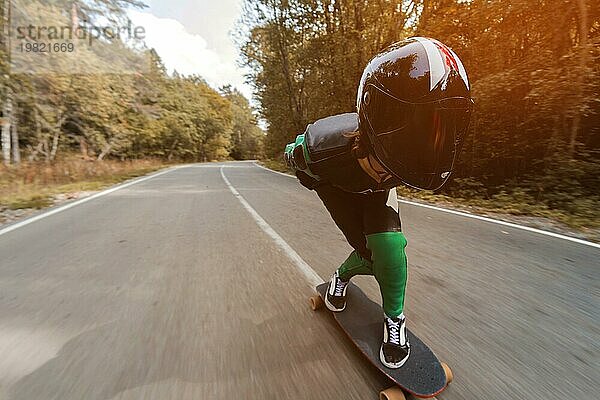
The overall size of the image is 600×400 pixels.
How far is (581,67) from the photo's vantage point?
22.6 feet

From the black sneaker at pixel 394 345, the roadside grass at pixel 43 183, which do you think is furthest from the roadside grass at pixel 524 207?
the roadside grass at pixel 43 183

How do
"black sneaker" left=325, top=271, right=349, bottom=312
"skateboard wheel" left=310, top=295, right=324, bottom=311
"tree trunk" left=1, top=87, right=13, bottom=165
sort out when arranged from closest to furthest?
1. "black sneaker" left=325, top=271, right=349, bottom=312
2. "skateboard wheel" left=310, top=295, right=324, bottom=311
3. "tree trunk" left=1, top=87, right=13, bottom=165

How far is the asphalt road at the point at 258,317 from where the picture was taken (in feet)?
5.37

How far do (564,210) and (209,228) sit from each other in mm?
6639

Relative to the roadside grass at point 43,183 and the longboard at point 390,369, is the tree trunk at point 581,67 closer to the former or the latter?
the longboard at point 390,369

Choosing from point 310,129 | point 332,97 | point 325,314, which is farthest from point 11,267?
point 332,97

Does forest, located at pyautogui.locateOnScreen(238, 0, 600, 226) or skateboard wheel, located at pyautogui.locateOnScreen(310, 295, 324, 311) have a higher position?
forest, located at pyautogui.locateOnScreen(238, 0, 600, 226)

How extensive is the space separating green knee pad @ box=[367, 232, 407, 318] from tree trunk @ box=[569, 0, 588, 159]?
316 inches

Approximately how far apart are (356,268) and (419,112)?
1.22 metres

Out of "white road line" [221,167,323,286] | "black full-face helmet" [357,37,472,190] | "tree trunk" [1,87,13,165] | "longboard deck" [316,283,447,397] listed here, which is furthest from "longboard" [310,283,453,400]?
"tree trunk" [1,87,13,165]

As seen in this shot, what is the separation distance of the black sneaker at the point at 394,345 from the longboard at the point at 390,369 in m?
0.03

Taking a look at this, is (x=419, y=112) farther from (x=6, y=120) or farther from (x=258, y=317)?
(x=6, y=120)

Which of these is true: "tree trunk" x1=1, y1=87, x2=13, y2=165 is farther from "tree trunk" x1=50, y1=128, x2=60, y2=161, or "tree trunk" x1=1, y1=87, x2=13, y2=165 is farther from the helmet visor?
the helmet visor

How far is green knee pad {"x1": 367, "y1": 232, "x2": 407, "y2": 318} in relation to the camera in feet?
5.36
